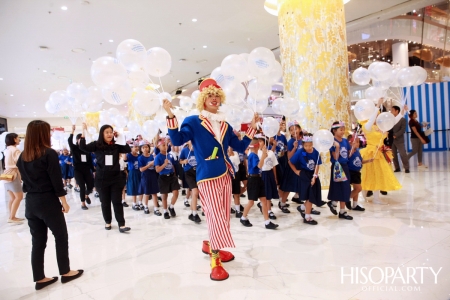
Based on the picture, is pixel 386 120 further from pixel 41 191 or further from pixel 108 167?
pixel 41 191

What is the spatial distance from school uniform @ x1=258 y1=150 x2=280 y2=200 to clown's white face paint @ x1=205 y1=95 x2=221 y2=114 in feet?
4.72

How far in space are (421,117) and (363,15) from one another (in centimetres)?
766

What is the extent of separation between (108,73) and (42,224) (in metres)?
1.56

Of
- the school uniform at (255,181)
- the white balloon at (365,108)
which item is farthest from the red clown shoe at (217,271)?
the white balloon at (365,108)

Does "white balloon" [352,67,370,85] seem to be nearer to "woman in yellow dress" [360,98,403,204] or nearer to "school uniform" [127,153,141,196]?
"woman in yellow dress" [360,98,403,204]

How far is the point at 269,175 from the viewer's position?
411 centimetres

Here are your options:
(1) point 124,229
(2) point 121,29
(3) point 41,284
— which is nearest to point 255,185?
(1) point 124,229

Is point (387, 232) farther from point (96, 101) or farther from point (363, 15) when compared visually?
point (363, 15)

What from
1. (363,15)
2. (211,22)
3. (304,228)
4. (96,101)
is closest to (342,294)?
(304,228)

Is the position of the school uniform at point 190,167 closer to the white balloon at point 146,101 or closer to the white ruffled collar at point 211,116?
the white balloon at point 146,101

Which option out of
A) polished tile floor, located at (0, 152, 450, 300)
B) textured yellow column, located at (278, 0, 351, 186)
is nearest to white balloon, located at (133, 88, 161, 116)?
polished tile floor, located at (0, 152, 450, 300)

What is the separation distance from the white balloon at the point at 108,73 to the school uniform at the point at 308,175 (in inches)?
94.9

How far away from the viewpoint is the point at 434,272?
2361 mm

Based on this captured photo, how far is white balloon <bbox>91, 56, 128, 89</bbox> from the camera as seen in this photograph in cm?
307
